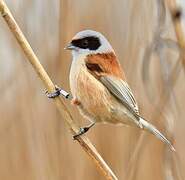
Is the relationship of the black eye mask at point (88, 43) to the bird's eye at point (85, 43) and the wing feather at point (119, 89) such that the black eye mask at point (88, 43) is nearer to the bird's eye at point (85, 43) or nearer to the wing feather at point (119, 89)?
the bird's eye at point (85, 43)

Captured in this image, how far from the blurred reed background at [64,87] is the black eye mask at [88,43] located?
236mm

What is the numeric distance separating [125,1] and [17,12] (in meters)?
0.45

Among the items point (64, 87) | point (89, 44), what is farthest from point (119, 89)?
point (64, 87)

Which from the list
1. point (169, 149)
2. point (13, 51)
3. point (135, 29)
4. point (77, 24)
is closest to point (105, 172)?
point (169, 149)

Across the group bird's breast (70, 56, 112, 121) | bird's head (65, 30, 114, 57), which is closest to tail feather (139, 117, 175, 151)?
bird's breast (70, 56, 112, 121)

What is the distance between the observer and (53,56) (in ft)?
6.83

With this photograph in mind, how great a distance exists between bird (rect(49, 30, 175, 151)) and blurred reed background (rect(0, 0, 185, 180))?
222 millimetres

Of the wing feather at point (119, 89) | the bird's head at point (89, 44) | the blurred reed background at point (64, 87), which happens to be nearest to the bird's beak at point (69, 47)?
the bird's head at point (89, 44)

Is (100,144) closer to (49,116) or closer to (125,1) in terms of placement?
(49,116)

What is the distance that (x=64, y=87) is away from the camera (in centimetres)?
217

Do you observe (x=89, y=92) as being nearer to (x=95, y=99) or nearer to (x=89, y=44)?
(x=95, y=99)

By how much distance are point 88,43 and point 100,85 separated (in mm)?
148

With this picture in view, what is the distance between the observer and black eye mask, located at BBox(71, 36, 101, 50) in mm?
1631

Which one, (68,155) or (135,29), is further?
(68,155)
